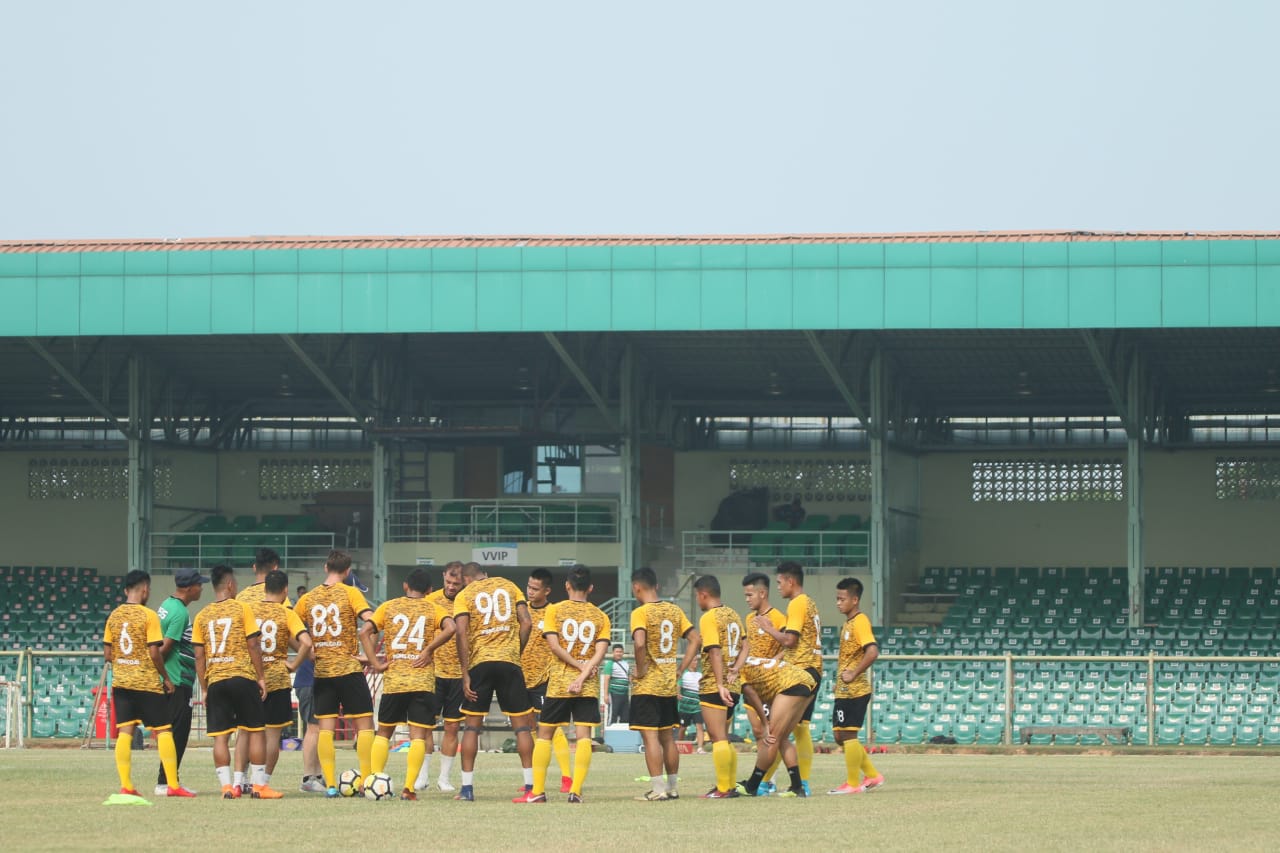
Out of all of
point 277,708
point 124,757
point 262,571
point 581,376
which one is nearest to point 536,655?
point 277,708

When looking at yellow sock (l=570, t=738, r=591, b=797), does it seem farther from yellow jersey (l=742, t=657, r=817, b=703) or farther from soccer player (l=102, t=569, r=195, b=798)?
soccer player (l=102, t=569, r=195, b=798)

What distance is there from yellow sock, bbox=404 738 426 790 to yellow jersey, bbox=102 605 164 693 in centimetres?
202

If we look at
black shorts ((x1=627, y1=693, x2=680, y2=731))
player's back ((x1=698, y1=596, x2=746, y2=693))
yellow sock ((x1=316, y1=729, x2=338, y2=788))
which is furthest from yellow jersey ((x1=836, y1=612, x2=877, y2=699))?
yellow sock ((x1=316, y1=729, x2=338, y2=788))

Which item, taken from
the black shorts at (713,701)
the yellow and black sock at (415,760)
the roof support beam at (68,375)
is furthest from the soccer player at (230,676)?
the roof support beam at (68,375)

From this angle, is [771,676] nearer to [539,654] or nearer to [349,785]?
[539,654]

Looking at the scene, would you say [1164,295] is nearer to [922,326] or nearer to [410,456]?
[922,326]

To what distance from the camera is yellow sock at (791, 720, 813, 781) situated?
1537 cm

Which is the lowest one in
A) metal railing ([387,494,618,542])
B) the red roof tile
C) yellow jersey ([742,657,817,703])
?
yellow jersey ([742,657,817,703])

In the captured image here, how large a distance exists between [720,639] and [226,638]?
12.4ft

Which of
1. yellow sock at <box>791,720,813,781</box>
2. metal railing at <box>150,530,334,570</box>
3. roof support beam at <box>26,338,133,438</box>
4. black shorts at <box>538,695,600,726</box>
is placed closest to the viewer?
black shorts at <box>538,695,600,726</box>

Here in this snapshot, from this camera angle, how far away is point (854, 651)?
15.3m

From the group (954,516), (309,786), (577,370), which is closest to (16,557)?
(577,370)

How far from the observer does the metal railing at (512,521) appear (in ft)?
129

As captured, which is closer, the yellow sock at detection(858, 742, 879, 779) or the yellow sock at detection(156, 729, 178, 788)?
the yellow sock at detection(156, 729, 178, 788)
